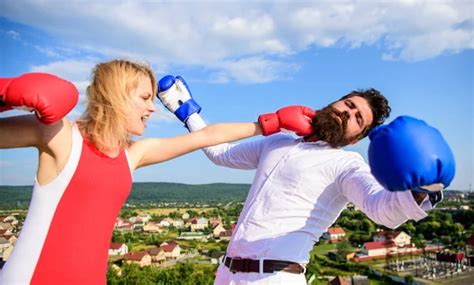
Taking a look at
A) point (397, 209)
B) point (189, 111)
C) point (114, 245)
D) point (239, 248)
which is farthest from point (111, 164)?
point (114, 245)

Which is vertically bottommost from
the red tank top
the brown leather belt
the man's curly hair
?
the brown leather belt

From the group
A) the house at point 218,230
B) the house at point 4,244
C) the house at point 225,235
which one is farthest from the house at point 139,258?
the house at point 4,244

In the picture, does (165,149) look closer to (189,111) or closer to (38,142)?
(38,142)

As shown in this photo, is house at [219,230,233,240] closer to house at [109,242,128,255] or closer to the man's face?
house at [109,242,128,255]

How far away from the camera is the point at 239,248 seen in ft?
6.07

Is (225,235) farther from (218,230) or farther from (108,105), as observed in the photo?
(108,105)

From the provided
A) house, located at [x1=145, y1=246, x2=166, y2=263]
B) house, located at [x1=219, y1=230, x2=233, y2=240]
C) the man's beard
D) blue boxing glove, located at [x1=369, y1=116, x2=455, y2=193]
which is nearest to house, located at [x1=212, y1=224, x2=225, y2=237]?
house, located at [x1=219, y1=230, x2=233, y2=240]

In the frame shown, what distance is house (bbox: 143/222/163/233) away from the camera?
66.4m

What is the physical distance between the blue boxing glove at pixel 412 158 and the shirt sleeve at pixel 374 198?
105mm

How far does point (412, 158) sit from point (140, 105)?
2.78 ft

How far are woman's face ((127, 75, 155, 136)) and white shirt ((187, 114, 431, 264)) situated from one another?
627 mm

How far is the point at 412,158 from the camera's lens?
4.42 ft


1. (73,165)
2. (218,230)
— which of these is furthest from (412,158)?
(218,230)

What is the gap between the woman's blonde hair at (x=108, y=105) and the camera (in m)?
1.40
